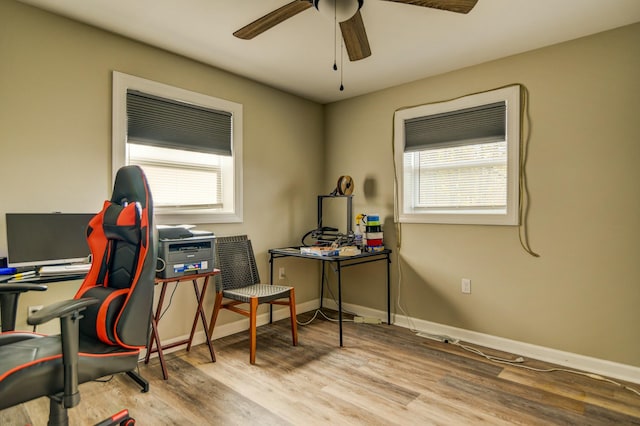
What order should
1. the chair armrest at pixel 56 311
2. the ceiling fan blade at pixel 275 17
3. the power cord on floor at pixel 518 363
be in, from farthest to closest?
the power cord on floor at pixel 518 363 → the ceiling fan blade at pixel 275 17 → the chair armrest at pixel 56 311

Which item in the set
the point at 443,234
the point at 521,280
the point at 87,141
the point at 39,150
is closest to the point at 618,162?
the point at 521,280

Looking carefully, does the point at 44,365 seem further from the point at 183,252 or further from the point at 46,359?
the point at 183,252

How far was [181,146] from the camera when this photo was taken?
2996mm

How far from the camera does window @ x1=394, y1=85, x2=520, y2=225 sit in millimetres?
2943

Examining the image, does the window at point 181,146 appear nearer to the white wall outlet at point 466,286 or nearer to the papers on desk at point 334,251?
the papers on desk at point 334,251

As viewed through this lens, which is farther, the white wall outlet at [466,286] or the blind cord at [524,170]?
the white wall outlet at [466,286]

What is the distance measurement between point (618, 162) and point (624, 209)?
321mm

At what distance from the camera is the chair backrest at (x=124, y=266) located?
1.46 metres

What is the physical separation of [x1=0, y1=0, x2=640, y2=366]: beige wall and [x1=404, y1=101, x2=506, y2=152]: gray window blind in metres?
0.19

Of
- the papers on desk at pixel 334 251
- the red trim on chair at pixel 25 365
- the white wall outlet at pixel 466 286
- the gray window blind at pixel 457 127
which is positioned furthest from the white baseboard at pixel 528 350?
the red trim on chair at pixel 25 365

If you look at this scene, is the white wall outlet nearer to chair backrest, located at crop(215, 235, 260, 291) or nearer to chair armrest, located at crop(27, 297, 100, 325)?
chair backrest, located at crop(215, 235, 260, 291)

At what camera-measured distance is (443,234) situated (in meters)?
3.31

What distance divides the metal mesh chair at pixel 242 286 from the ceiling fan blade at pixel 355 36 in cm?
184

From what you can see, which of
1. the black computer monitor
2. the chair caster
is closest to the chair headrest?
the black computer monitor
